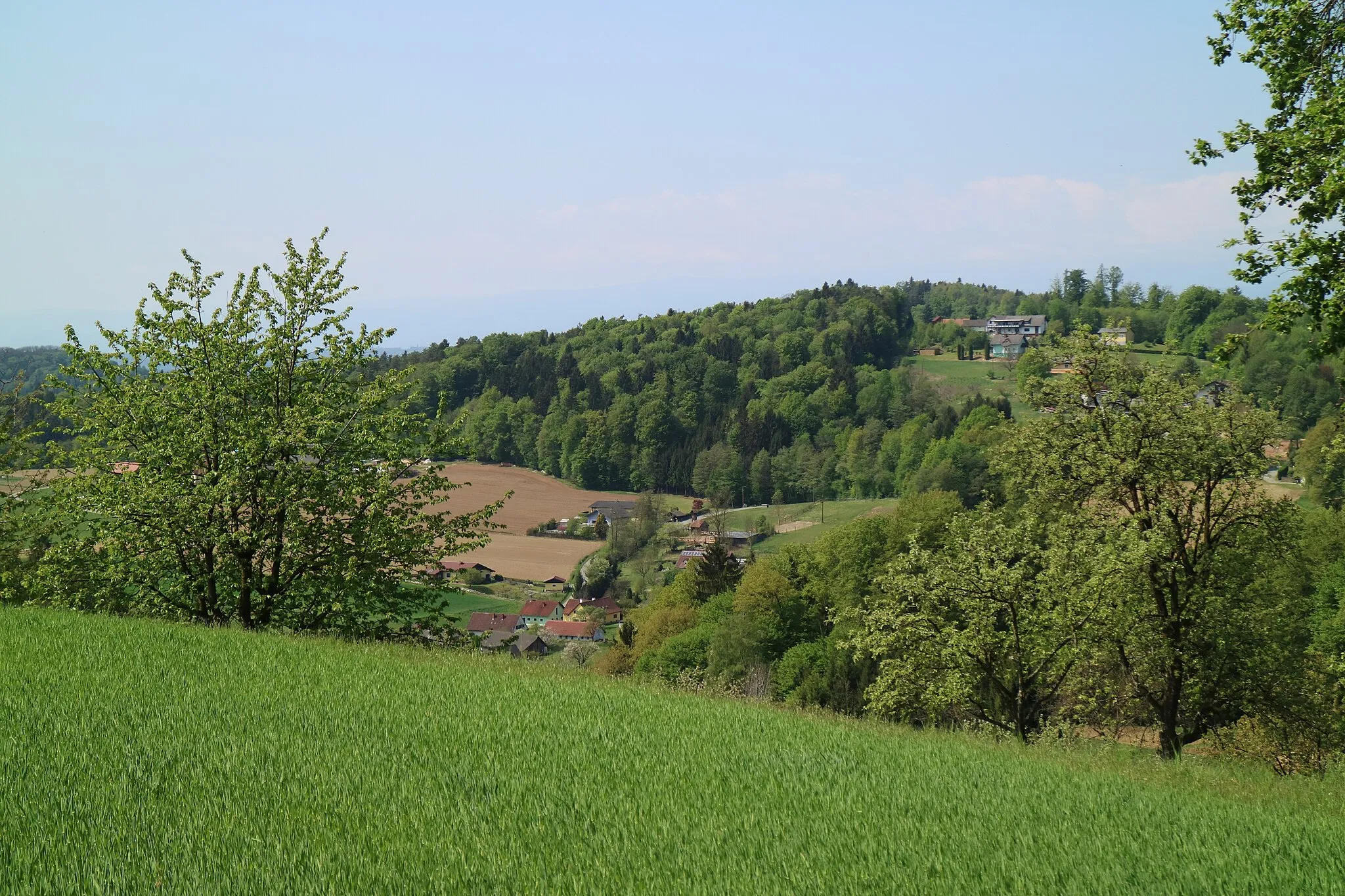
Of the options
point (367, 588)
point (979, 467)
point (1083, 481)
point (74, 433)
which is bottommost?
point (979, 467)

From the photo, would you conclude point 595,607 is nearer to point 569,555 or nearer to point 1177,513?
point 569,555

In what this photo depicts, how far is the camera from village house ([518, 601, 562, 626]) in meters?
97.2

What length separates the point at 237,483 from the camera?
18234mm

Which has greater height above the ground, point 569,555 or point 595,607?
point 569,555

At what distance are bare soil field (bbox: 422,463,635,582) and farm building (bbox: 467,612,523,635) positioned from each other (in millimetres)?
6139

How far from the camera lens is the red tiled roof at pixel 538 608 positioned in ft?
326

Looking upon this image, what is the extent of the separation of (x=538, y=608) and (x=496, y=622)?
949 cm

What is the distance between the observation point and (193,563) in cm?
1948

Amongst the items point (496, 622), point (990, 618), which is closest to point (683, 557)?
point (496, 622)

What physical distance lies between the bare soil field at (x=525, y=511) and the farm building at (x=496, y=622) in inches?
242

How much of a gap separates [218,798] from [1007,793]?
6.71 meters

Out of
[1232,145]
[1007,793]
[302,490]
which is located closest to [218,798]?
[1007,793]

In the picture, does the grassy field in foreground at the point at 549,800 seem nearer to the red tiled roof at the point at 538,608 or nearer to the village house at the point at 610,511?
the red tiled roof at the point at 538,608

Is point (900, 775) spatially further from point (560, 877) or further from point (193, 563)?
point (193, 563)
